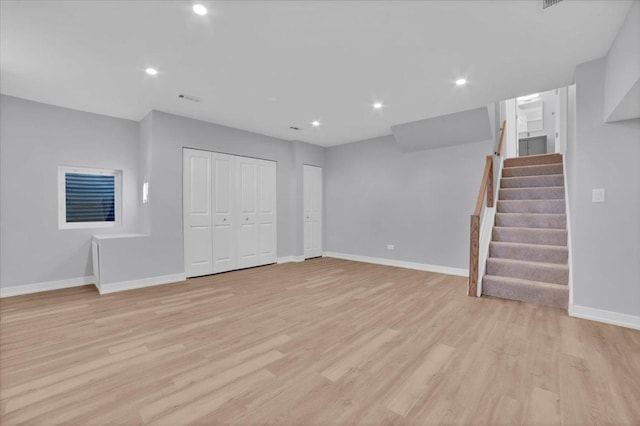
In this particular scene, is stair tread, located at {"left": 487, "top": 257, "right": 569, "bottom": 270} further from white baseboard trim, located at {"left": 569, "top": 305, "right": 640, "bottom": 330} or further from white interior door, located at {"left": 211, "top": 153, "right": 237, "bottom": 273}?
white interior door, located at {"left": 211, "top": 153, "right": 237, "bottom": 273}

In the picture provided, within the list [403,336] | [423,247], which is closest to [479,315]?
[403,336]

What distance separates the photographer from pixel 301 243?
650 centimetres

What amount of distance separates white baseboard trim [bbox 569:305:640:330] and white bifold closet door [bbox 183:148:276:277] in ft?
15.8

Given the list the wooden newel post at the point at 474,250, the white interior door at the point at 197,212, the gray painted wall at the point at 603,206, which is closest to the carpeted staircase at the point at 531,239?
the wooden newel post at the point at 474,250

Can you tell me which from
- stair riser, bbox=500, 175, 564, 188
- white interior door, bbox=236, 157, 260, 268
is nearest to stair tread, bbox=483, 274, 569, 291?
stair riser, bbox=500, 175, 564, 188

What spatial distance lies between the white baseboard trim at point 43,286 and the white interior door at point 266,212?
283 centimetres

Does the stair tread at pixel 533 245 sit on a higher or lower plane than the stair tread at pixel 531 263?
higher

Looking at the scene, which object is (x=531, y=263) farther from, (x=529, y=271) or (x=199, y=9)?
(x=199, y=9)

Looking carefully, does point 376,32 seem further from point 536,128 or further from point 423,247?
point 536,128

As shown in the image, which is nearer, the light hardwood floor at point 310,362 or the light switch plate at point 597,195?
the light hardwood floor at point 310,362

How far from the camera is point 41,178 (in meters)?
4.09

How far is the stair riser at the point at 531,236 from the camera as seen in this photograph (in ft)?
12.8

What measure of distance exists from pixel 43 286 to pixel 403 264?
A: 5.89 m

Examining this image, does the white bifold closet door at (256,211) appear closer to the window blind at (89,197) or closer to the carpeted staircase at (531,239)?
the window blind at (89,197)
